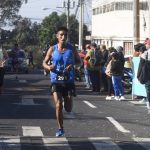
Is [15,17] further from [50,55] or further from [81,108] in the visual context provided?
[50,55]

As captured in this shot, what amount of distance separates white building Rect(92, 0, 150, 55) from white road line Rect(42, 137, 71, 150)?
2361 inches

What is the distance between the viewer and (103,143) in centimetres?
1124

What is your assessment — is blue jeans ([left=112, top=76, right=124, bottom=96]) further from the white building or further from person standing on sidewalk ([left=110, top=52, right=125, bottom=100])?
the white building

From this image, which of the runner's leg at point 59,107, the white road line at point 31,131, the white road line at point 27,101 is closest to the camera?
the runner's leg at point 59,107

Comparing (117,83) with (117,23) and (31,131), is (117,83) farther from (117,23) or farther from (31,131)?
(117,23)

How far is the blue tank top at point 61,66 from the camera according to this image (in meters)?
11.7

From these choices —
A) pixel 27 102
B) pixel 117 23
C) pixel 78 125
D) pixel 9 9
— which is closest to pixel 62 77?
pixel 78 125

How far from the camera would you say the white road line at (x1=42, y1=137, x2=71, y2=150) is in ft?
35.2

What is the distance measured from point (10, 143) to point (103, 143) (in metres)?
1.62

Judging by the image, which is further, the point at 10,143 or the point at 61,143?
the point at 61,143

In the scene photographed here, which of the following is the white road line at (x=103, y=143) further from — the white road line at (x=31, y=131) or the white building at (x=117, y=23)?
the white building at (x=117, y=23)

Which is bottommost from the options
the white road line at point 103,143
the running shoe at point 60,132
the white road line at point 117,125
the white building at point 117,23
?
the white road line at point 117,125

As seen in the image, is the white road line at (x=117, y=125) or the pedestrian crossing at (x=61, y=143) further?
the white road line at (x=117, y=125)

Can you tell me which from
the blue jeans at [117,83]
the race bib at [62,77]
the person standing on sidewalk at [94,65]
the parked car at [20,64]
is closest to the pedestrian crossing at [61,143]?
the race bib at [62,77]
